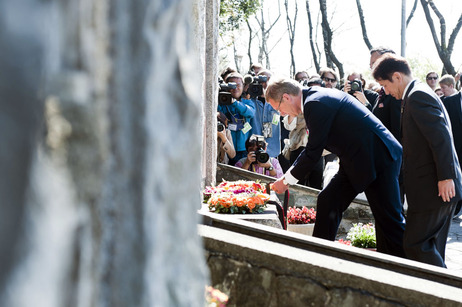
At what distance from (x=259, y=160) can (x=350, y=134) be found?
9.69 feet

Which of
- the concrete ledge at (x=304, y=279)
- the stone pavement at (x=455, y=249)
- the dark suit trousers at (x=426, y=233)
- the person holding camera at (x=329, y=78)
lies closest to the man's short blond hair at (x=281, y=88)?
the dark suit trousers at (x=426, y=233)

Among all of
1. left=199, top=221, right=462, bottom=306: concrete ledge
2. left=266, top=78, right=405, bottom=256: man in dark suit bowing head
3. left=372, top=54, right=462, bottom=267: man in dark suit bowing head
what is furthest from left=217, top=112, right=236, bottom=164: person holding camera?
left=199, top=221, right=462, bottom=306: concrete ledge

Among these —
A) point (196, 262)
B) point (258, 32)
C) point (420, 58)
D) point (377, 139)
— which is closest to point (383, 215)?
point (377, 139)

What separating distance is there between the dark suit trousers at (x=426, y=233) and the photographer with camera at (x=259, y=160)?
11.7 feet

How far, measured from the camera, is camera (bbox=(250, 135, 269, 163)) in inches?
305

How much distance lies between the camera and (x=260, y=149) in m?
7.98

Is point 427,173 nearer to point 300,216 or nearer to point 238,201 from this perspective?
point 238,201

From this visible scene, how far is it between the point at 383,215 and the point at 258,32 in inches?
1497

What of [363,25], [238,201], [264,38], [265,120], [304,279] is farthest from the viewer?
[264,38]

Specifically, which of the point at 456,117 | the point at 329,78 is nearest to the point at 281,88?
the point at 329,78

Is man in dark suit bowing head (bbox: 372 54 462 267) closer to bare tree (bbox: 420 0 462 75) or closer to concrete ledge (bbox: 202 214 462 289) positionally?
concrete ledge (bbox: 202 214 462 289)

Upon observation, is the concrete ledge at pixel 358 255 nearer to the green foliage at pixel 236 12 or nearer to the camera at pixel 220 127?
the camera at pixel 220 127

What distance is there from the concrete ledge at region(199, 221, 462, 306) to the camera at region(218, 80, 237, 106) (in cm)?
494

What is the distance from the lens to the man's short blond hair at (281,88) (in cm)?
520
